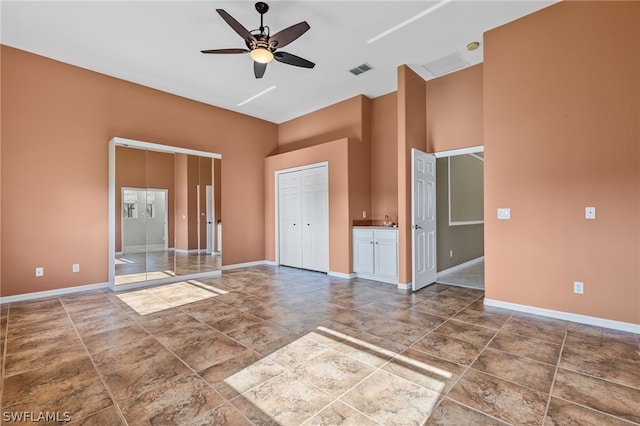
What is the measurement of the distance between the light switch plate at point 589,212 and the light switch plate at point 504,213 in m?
0.71

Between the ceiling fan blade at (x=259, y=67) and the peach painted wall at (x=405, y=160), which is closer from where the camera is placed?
the ceiling fan blade at (x=259, y=67)

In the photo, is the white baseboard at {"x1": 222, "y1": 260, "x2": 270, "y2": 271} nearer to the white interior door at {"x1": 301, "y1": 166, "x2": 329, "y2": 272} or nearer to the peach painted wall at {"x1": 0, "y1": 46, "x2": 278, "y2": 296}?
the white interior door at {"x1": 301, "y1": 166, "x2": 329, "y2": 272}

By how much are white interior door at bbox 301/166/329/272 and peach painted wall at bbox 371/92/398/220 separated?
39.9 inches

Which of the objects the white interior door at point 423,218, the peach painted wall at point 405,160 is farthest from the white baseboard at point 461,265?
the peach painted wall at point 405,160

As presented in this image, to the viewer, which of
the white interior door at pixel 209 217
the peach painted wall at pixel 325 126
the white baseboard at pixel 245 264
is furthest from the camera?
the white baseboard at pixel 245 264

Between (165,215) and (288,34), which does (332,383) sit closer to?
(288,34)

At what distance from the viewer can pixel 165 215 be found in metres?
5.36

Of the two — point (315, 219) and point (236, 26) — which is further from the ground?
point (236, 26)

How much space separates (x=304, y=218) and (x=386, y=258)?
206cm

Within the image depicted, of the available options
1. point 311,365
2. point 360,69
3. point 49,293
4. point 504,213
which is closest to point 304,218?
point 360,69

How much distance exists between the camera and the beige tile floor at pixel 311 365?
5.77 feet

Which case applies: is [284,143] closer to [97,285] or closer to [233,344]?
[97,285]

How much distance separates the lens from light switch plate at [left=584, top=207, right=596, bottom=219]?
3068 millimetres

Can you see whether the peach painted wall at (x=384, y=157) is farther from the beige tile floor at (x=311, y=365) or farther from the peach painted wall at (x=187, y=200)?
the peach painted wall at (x=187, y=200)
